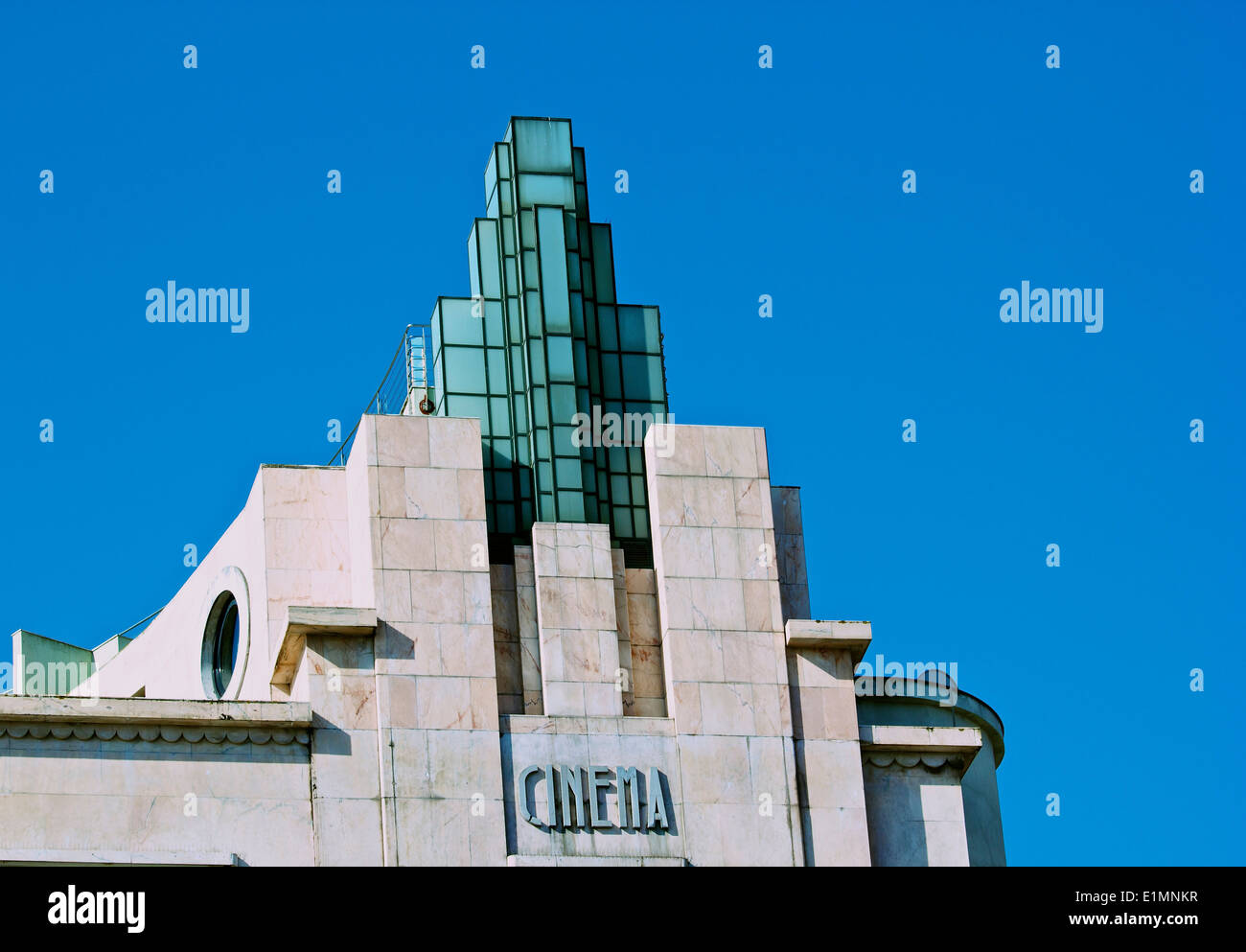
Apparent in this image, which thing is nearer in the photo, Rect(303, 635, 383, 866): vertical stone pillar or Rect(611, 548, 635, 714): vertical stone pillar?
Rect(303, 635, 383, 866): vertical stone pillar

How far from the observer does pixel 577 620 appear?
4097cm

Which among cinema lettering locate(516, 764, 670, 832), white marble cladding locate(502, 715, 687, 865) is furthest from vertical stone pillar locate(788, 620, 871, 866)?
cinema lettering locate(516, 764, 670, 832)

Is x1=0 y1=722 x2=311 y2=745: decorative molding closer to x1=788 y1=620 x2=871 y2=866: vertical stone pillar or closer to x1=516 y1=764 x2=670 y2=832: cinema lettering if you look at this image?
x1=516 y1=764 x2=670 y2=832: cinema lettering

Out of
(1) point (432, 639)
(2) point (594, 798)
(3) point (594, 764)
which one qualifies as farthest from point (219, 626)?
(2) point (594, 798)

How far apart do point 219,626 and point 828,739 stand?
1257cm

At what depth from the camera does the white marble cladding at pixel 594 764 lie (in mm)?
39125

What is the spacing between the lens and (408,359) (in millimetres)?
45281

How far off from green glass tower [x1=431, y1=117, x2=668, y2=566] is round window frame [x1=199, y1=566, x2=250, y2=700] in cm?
507

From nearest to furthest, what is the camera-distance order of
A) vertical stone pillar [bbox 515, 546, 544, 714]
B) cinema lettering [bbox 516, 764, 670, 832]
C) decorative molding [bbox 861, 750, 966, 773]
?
cinema lettering [bbox 516, 764, 670, 832] < vertical stone pillar [bbox 515, 546, 544, 714] < decorative molding [bbox 861, 750, 966, 773]

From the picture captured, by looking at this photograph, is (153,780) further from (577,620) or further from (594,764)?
(577,620)

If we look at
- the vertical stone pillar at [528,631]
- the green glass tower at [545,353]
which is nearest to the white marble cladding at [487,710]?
the vertical stone pillar at [528,631]

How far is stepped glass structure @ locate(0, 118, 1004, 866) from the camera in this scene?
38.5m
